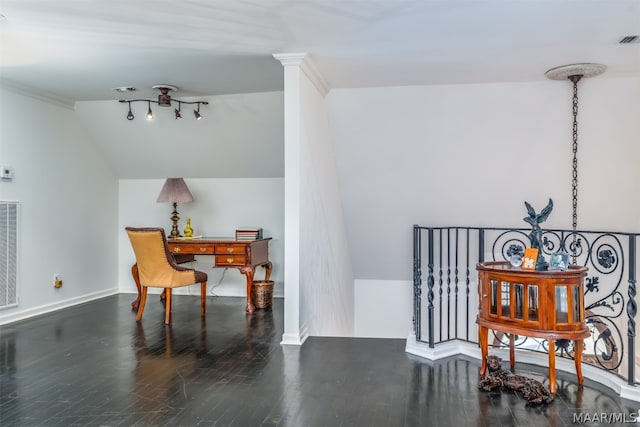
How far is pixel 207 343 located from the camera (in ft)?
12.8

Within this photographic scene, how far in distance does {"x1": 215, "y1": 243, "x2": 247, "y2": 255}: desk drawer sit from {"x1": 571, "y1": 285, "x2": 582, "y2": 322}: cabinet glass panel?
327 centimetres

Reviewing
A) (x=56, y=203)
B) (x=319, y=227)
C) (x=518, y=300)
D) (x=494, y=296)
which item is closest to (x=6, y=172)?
(x=56, y=203)

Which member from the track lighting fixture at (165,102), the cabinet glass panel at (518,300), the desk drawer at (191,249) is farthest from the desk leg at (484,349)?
the track lighting fixture at (165,102)

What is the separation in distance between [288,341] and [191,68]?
2.53 meters

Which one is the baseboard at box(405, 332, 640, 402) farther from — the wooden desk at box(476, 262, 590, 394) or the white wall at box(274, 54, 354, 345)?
the white wall at box(274, 54, 354, 345)

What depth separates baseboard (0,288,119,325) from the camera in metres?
4.59

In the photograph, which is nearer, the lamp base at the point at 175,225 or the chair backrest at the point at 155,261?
the chair backrest at the point at 155,261

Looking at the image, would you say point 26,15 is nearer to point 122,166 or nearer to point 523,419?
point 122,166

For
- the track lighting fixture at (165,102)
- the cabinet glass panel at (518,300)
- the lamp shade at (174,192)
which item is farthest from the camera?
the lamp shade at (174,192)

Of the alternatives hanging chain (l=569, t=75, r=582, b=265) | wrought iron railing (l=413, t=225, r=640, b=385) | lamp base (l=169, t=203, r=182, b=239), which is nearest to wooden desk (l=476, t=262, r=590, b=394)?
wrought iron railing (l=413, t=225, r=640, b=385)

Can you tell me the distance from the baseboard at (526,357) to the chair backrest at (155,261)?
92.3 inches

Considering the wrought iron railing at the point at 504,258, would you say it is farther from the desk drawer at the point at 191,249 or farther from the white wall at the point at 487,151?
the desk drawer at the point at 191,249

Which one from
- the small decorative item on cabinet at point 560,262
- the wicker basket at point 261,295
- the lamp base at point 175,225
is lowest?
the wicker basket at point 261,295

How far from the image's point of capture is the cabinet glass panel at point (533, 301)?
9.08 feet
